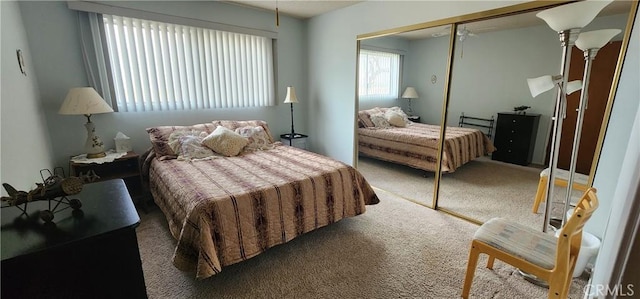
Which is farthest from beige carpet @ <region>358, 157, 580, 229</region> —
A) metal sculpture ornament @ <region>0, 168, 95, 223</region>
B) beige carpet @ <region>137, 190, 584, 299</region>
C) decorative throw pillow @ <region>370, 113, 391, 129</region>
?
metal sculpture ornament @ <region>0, 168, 95, 223</region>

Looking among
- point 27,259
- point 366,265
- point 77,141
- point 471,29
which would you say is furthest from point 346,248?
point 77,141

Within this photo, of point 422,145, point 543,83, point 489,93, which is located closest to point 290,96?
point 422,145

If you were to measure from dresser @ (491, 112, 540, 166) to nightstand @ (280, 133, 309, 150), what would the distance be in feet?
8.29

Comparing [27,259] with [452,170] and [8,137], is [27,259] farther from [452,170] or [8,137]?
[452,170]

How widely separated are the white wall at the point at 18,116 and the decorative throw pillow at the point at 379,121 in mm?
3155

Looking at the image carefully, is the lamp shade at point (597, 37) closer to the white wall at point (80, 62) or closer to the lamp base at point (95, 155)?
the white wall at point (80, 62)

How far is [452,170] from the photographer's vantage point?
9.53 feet

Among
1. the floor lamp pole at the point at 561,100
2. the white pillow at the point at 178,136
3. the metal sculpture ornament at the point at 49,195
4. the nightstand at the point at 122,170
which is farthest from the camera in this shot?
the white pillow at the point at 178,136

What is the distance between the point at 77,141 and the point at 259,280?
2468 mm

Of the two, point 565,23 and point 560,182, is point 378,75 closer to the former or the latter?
point 565,23

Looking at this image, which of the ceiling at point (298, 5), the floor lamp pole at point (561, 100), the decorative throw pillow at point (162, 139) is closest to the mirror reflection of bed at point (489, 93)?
the floor lamp pole at point (561, 100)

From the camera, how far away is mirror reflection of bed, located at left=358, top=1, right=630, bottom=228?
2039 millimetres

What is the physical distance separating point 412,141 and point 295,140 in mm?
1784

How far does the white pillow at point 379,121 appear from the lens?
3357 millimetres
